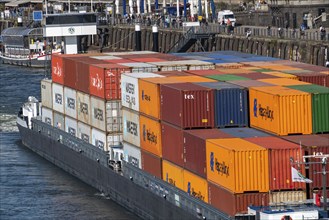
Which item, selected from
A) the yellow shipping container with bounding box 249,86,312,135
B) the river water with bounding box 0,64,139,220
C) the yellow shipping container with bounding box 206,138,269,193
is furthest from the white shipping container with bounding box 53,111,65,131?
the yellow shipping container with bounding box 206,138,269,193

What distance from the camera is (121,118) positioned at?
185 feet

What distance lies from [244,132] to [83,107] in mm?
17688

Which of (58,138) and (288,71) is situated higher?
(288,71)

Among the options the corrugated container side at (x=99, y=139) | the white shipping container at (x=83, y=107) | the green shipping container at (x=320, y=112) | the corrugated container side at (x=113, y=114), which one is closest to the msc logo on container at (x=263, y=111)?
the green shipping container at (x=320, y=112)

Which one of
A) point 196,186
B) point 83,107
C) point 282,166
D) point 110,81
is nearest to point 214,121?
point 196,186

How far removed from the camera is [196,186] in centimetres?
4459

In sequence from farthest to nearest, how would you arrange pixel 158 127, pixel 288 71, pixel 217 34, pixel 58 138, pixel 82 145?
pixel 217 34 → pixel 58 138 → pixel 82 145 → pixel 288 71 → pixel 158 127

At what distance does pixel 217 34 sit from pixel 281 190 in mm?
54872

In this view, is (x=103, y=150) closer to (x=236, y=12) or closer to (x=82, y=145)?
(x=82, y=145)

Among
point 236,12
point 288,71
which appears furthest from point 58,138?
point 236,12

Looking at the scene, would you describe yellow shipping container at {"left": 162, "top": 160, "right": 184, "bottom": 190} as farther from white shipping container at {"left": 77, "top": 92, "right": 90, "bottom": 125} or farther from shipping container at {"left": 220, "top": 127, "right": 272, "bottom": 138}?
white shipping container at {"left": 77, "top": 92, "right": 90, "bottom": 125}

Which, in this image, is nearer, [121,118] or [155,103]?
[155,103]

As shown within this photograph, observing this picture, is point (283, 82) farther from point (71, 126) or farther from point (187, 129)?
point (71, 126)

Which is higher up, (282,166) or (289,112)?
(289,112)
